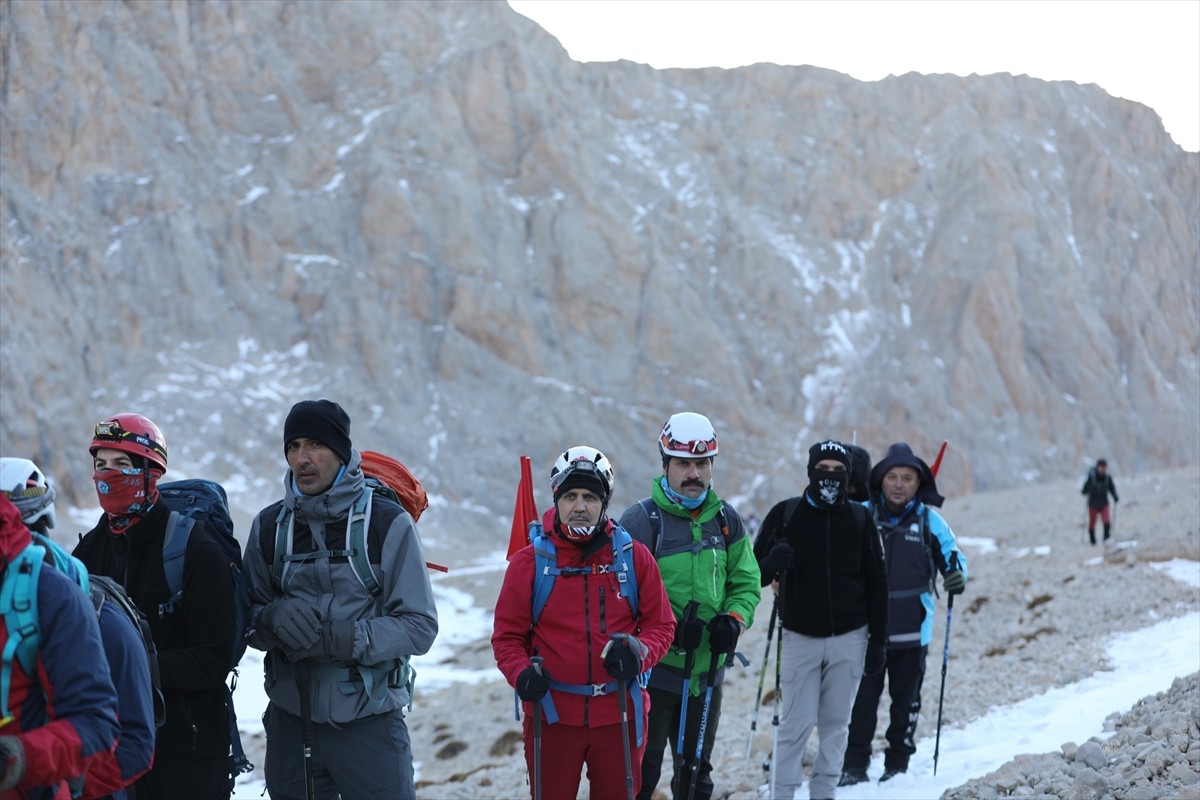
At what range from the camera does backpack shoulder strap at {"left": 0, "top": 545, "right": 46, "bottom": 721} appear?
3424mm

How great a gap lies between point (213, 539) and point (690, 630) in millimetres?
2894

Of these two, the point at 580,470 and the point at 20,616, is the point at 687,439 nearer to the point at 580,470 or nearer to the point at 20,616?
the point at 580,470

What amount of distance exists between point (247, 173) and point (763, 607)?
4760cm

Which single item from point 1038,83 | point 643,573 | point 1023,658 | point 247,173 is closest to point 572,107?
point 247,173

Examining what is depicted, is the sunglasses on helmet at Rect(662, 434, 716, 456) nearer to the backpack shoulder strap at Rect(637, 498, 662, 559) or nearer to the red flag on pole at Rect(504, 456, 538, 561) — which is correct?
the backpack shoulder strap at Rect(637, 498, 662, 559)

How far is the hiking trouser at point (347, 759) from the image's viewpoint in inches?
206

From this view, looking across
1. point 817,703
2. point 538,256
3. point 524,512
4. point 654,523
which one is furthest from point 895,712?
point 538,256

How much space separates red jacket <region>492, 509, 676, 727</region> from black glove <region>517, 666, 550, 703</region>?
18 centimetres

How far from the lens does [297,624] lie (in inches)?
198

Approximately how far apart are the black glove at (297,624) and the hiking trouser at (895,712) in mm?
5070

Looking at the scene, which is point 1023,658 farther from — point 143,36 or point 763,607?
point 143,36

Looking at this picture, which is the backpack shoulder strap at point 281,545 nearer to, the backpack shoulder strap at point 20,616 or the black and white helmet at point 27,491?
the black and white helmet at point 27,491

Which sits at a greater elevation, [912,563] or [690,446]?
[690,446]

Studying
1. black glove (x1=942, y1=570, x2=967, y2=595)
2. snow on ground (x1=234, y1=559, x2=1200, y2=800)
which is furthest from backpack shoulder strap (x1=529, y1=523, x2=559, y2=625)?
black glove (x1=942, y1=570, x2=967, y2=595)
